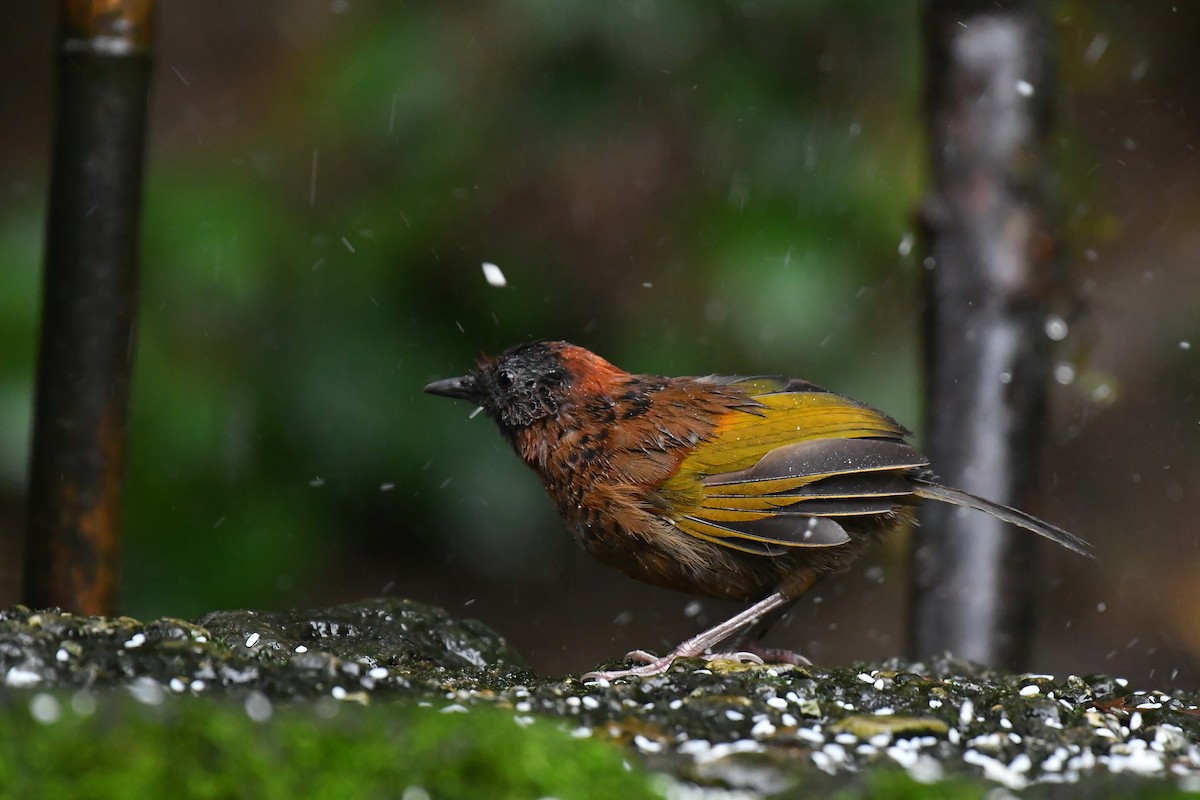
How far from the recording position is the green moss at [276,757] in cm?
206

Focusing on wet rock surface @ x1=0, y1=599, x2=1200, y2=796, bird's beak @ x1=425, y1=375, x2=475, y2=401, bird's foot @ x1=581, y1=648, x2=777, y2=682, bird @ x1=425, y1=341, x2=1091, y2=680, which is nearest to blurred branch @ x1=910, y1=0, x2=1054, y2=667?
bird @ x1=425, y1=341, x2=1091, y2=680

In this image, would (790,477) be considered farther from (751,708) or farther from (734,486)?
(751,708)

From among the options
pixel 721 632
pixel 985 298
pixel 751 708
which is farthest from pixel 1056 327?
pixel 751 708

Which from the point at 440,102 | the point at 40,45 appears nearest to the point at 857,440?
the point at 440,102

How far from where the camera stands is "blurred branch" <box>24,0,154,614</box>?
3.53 m

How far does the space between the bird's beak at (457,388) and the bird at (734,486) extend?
30 centimetres

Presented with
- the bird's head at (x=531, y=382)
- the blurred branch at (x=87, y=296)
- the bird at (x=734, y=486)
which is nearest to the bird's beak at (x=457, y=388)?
the bird's head at (x=531, y=382)

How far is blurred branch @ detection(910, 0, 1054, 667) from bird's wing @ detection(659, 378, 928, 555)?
0.44m

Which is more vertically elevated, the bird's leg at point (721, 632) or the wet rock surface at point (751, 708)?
the wet rock surface at point (751, 708)

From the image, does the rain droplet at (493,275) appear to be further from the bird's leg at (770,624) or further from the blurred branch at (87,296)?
the blurred branch at (87,296)

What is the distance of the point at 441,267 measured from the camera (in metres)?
6.04

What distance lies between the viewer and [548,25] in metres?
5.66

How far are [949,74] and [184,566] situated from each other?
3.32 meters

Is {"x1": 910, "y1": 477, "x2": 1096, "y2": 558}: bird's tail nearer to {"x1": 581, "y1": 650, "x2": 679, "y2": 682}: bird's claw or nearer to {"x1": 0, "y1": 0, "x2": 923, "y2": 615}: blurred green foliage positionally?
{"x1": 581, "y1": 650, "x2": 679, "y2": 682}: bird's claw
